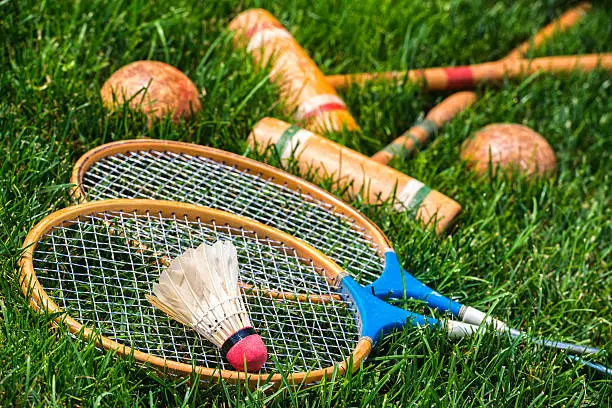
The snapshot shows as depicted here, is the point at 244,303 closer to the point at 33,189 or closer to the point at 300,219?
the point at 300,219

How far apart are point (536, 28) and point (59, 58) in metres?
2.74

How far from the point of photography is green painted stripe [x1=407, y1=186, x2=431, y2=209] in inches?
116

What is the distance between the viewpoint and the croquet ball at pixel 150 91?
305 cm

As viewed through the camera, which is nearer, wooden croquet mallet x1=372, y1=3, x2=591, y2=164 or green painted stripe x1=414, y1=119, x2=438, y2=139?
wooden croquet mallet x1=372, y1=3, x2=591, y2=164

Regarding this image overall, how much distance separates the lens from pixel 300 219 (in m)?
2.68

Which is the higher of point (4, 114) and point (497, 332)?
point (4, 114)

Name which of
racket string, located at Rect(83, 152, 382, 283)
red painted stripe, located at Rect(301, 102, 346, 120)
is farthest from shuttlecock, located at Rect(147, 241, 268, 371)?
red painted stripe, located at Rect(301, 102, 346, 120)

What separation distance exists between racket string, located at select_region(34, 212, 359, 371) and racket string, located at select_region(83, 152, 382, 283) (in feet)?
0.58

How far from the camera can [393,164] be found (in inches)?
129

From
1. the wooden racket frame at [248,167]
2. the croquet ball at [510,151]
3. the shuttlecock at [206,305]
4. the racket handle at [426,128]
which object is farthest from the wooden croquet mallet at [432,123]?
the shuttlecock at [206,305]

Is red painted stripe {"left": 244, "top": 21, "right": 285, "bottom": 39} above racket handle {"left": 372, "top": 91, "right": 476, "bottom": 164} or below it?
above

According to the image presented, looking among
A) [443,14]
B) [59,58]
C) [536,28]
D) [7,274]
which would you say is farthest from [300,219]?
[536,28]

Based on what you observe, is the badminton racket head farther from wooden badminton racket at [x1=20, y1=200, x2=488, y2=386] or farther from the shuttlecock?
the shuttlecock

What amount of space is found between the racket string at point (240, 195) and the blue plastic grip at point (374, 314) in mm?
216
